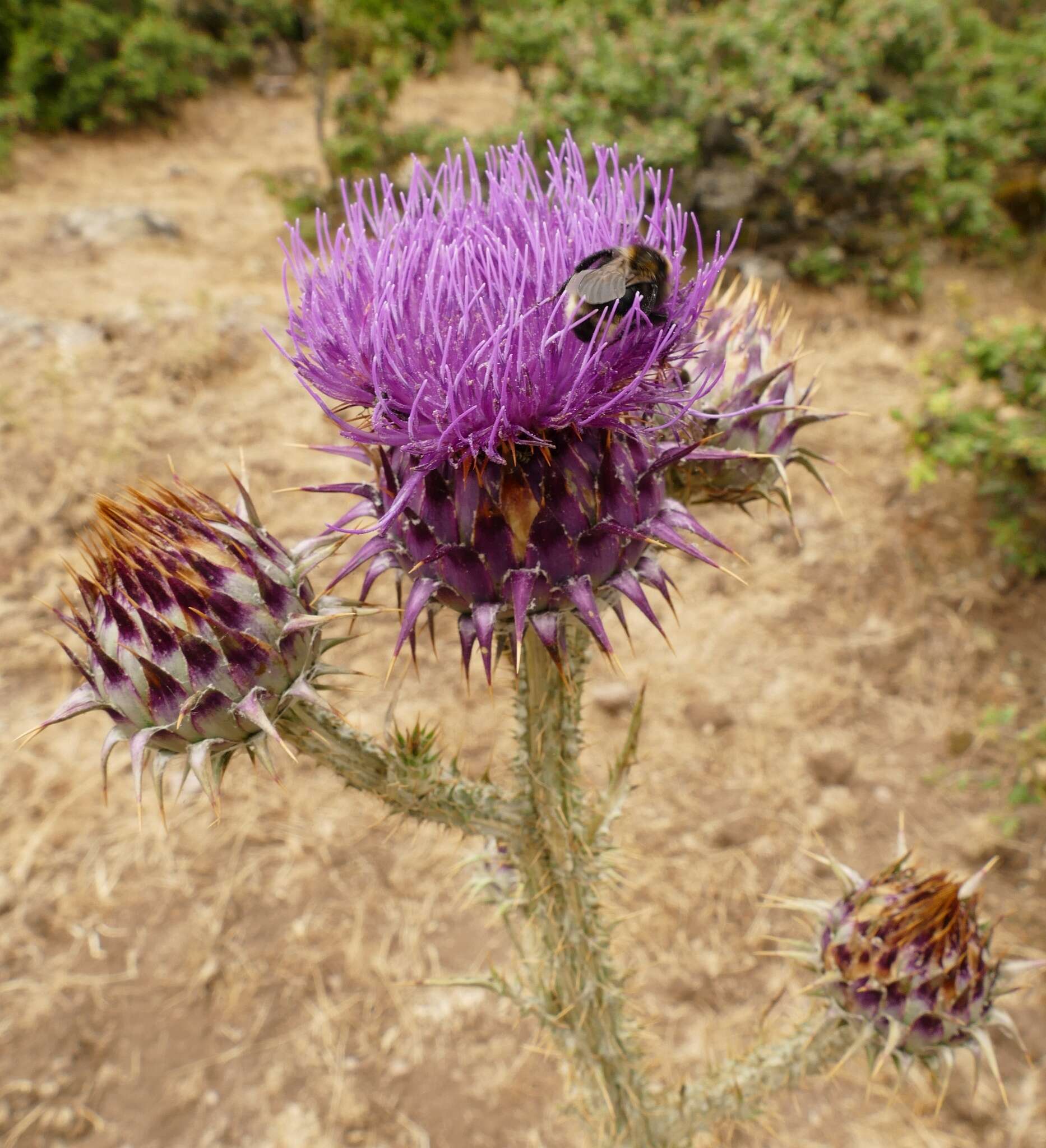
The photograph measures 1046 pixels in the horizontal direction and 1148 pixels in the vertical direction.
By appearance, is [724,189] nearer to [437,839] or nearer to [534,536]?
[437,839]

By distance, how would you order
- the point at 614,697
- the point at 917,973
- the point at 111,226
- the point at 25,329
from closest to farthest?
1. the point at 917,973
2. the point at 614,697
3. the point at 25,329
4. the point at 111,226

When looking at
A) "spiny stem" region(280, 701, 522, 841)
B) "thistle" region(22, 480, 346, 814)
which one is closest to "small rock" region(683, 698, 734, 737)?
"spiny stem" region(280, 701, 522, 841)

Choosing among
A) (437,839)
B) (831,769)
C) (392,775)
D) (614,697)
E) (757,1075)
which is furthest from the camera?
(614,697)

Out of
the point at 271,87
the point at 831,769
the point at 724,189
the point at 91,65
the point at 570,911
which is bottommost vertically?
the point at 831,769

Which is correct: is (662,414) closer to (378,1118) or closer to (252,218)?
(378,1118)

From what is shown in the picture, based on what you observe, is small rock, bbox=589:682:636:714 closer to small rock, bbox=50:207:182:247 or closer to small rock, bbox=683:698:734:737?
small rock, bbox=683:698:734:737

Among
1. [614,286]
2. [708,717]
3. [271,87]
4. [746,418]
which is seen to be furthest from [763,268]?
[271,87]

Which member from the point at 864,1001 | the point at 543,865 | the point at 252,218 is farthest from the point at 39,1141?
the point at 252,218
